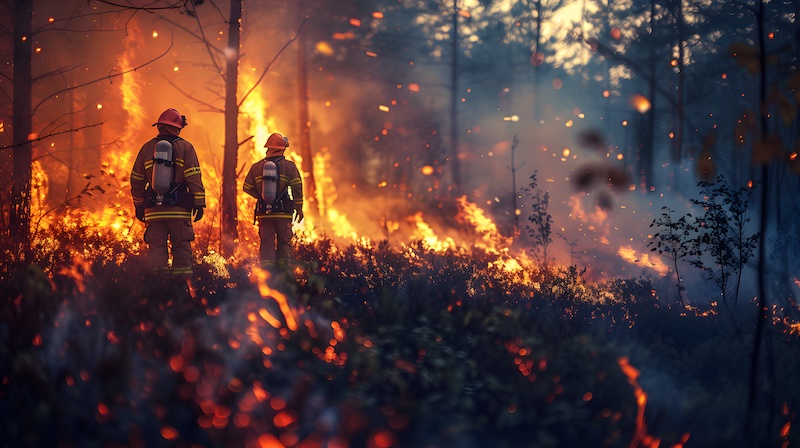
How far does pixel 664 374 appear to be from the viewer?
5934mm

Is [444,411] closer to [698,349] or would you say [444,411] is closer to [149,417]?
[149,417]

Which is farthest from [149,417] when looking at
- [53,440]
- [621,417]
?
[621,417]

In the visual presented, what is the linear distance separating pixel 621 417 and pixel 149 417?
9.75ft

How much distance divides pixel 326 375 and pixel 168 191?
4282 millimetres

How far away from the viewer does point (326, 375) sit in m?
4.39

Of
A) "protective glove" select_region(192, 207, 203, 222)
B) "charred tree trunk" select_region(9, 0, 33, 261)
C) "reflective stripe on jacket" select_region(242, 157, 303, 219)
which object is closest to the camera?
"protective glove" select_region(192, 207, 203, 222)

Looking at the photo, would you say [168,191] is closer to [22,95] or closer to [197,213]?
[197,213]

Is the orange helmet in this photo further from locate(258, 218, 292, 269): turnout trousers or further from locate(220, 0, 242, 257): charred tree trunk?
locate(220, 0, 242, 257): charred tree trunk

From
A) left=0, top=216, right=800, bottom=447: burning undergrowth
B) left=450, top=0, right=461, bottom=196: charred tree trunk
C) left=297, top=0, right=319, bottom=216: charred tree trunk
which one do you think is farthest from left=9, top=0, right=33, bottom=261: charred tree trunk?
left=450, top=0, right=461, bottom=196: charred tree trunk

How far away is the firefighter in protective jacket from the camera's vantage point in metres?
7.71

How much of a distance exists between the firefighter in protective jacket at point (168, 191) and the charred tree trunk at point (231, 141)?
394cm

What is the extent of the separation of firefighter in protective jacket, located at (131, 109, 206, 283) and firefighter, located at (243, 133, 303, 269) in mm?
1513

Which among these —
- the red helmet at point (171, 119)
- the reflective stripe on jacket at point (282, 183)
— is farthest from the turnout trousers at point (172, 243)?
the reflective stripe on jacket at point (282, 183)

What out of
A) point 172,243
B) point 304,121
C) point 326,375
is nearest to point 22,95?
point 172,243
